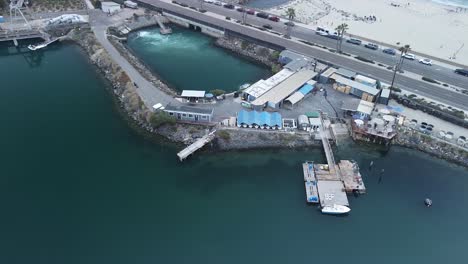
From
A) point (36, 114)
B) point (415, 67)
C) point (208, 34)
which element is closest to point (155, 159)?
point (36, 114)

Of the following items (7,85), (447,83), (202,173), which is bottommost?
(202,173)

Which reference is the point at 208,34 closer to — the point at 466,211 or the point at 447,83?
the point at 447,83

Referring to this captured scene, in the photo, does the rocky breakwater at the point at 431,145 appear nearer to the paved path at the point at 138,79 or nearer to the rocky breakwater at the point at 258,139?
the rocky breakwater at the point at 258,139

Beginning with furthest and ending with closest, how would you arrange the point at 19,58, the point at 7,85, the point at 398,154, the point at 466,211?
1. the point at 19,58
2. the point at 7,85
3. the point at 398,154
4. the point at 466,211

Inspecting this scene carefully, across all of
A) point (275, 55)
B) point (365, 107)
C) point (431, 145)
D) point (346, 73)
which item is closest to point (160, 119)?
point (275, 55)

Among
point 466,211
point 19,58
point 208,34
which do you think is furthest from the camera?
point 208,34

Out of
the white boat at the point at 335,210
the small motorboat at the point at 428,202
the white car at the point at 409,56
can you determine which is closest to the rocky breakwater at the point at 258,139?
the white boat at the point at 335,210

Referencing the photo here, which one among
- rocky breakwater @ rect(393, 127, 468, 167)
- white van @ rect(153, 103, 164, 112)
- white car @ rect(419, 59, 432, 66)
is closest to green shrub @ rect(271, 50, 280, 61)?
white van @ rect(153, 103, 164, 112)

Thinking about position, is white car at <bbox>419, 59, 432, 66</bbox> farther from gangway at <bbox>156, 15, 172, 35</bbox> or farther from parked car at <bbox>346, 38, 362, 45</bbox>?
gangway at <bbox>156, 15, 172, 35</bbox>
